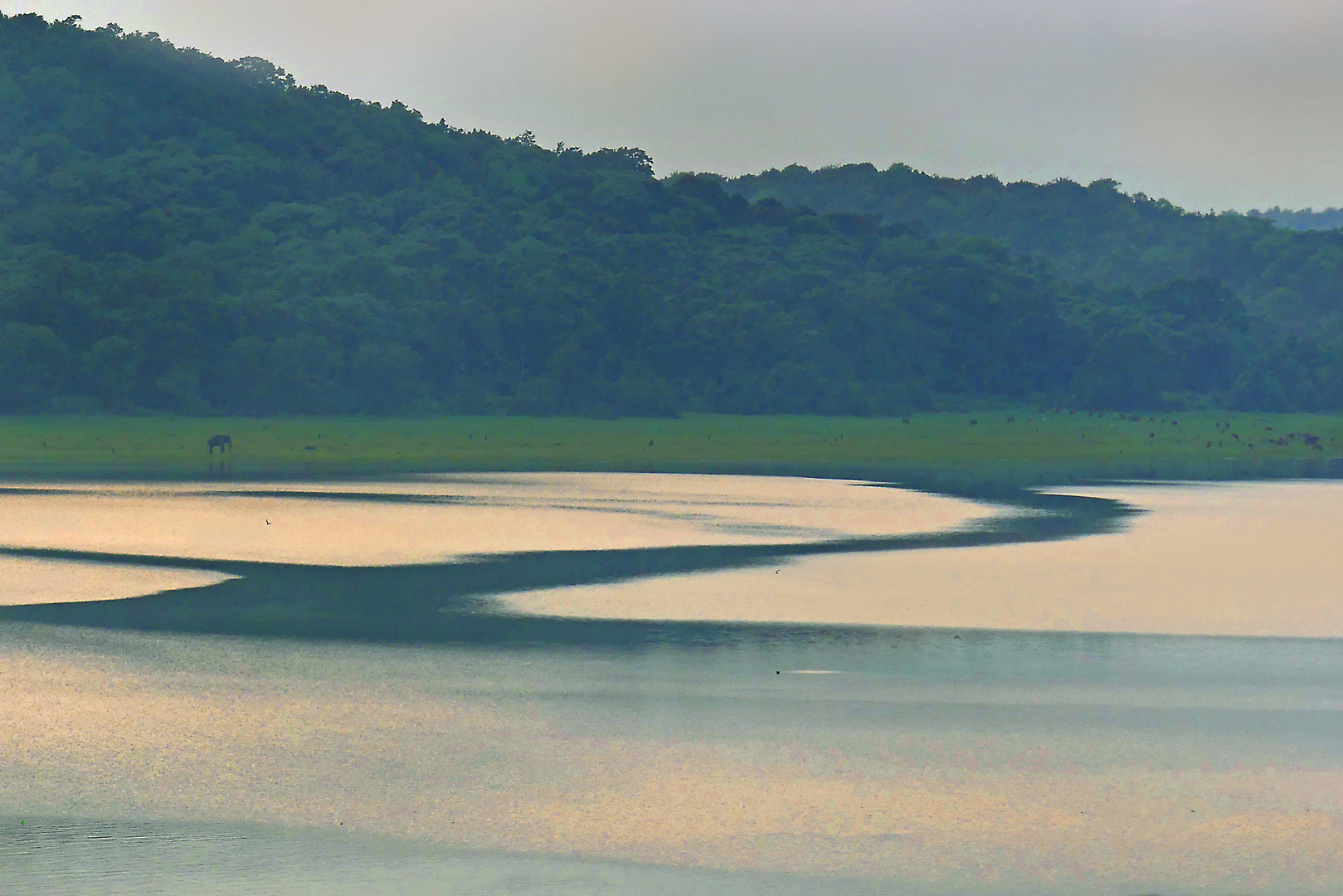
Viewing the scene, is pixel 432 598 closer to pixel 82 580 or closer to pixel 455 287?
pixel 82 580

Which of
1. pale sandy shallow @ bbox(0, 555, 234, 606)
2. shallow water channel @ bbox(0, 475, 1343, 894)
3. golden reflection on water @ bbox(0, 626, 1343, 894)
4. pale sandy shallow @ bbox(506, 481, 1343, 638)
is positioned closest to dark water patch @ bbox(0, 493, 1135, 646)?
shallow water channel @ bbox(0, 475, 1343, 894)

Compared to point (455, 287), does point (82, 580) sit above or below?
below

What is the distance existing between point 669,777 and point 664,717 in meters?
2.10

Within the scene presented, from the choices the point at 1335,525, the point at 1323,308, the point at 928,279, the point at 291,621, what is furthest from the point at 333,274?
the point at 1323,308

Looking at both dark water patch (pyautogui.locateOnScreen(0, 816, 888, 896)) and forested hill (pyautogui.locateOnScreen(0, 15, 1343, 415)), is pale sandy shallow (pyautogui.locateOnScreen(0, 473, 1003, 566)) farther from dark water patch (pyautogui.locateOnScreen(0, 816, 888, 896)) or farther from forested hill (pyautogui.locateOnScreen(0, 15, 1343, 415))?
forested hill (pyautogui.locateOnScreen(0, 15, 1343, 415))

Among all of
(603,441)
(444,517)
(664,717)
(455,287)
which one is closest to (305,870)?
(664,717)

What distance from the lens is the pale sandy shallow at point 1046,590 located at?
20.6 m

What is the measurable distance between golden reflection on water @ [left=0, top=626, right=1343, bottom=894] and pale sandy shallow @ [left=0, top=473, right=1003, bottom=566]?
11348 mm

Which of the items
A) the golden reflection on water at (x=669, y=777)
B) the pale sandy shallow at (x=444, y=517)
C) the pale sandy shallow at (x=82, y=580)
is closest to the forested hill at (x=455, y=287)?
the pale sandy shallow at (x=444, y=517)

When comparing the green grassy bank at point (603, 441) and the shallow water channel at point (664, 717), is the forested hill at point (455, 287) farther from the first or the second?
the shallow water channel at point (664, 717)

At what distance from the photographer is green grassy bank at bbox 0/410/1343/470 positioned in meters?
59.3

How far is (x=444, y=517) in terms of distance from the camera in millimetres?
34156

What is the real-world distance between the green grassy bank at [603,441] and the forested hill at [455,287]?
5.91m

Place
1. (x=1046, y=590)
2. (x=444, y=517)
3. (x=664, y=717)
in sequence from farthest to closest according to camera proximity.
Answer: (x=444, y=517) → (x=1046, y=590) → (x=664, y=717)
